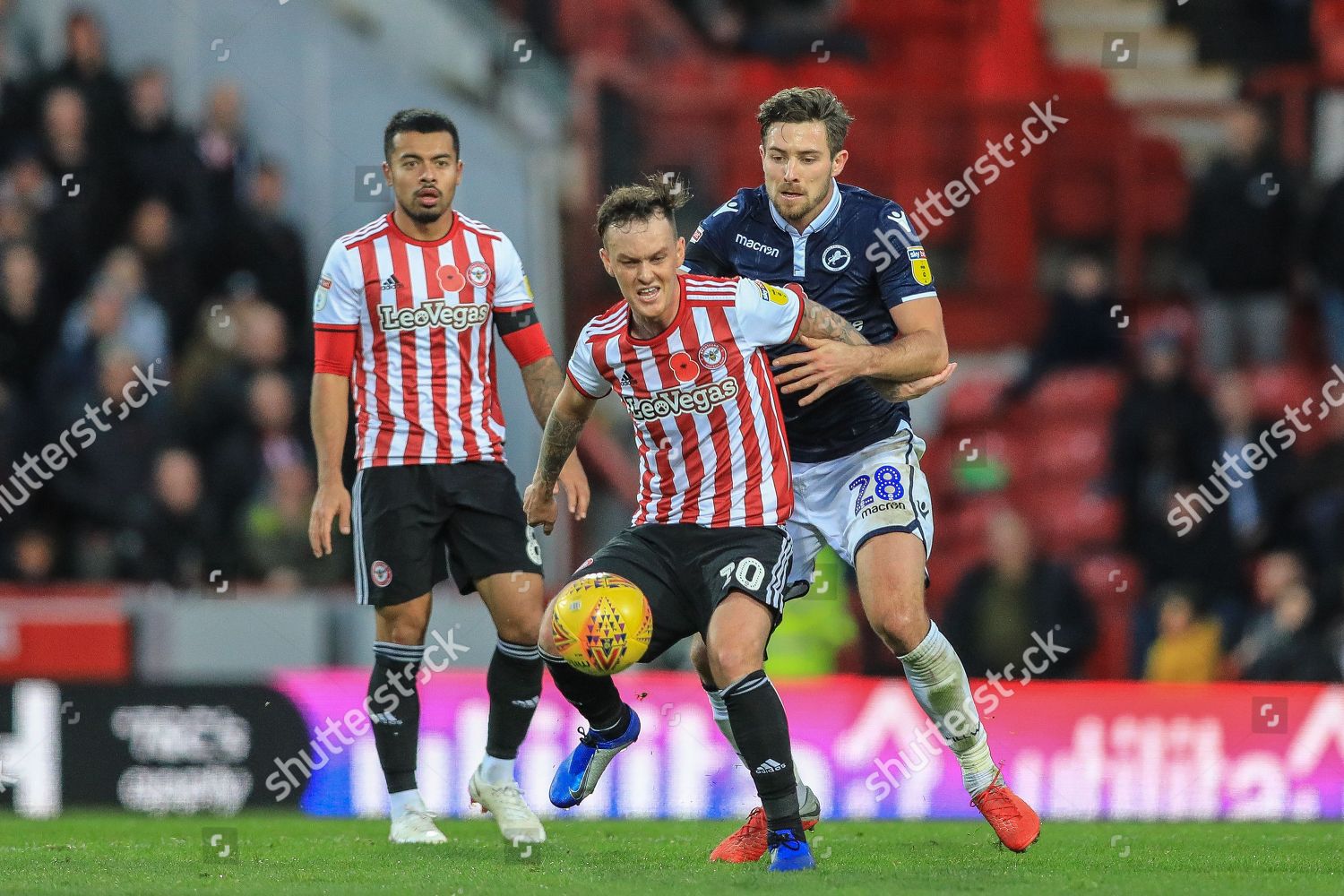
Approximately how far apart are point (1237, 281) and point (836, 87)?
2.95 m

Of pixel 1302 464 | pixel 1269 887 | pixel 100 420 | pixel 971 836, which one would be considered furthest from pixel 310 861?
pixel 1302 464

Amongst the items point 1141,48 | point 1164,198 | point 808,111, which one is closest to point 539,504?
point 808,111

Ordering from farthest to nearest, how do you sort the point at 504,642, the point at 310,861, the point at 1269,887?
1. the point at 504,642
2. the point at 310,861
3. the point at 1269,887

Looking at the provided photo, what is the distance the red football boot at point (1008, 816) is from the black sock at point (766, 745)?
80 centimetres

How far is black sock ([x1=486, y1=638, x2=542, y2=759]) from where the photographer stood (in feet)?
21.4

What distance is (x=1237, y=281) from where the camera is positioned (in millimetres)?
11766

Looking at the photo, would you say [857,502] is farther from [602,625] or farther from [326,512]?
[326,512]

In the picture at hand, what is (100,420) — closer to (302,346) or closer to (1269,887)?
(302,346)

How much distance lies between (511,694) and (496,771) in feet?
0.89

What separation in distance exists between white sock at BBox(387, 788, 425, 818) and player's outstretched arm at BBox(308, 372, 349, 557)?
34.8 inches

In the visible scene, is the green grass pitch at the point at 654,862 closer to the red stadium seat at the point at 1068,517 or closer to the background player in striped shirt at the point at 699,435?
the background player in striped shirt at the point at 699,435

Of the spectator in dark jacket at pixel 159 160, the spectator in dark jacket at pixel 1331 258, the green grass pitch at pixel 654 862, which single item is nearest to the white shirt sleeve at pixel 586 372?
the green grass pitch at pixel 654 862

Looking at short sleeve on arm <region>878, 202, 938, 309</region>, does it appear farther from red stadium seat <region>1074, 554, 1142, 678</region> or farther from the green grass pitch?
red stadium seat <region>1074, 554, 1142, 678</region>

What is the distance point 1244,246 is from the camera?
11594 mm
